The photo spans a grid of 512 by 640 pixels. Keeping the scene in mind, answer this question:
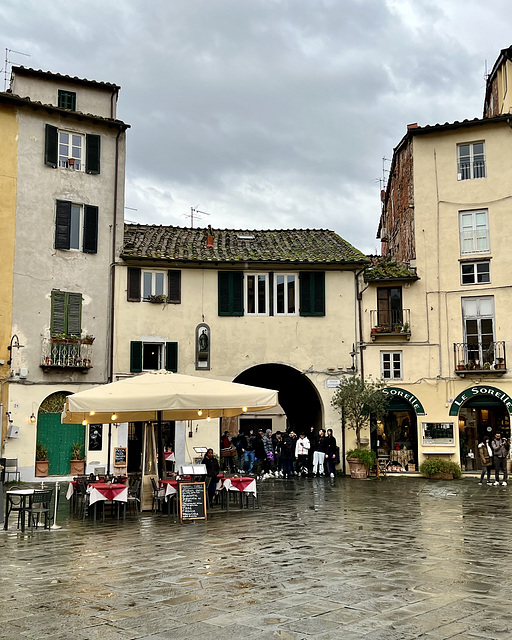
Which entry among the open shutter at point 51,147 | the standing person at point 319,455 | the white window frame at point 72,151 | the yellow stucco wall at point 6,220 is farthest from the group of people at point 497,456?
the open shutter at point 51,147

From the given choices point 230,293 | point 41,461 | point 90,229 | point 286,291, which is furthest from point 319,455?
point 90,229

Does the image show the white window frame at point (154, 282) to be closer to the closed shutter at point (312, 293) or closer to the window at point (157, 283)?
the window at point (157, 283)

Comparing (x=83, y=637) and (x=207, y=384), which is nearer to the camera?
(x=83, y=637)

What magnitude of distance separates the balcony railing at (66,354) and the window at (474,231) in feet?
47.6

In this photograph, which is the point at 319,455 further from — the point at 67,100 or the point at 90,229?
the point at 67,100

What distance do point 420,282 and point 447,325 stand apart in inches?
75.7

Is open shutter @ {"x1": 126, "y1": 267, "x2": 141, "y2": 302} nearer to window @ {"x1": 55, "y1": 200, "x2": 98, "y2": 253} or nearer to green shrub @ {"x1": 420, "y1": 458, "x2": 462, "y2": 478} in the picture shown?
window @ {"x1": 55, "y1": 200, "x2": 98, "y2": 253}

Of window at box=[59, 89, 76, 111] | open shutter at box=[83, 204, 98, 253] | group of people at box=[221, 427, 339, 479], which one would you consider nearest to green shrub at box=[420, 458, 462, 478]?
group of people at box=[221, 427, 339, 479]

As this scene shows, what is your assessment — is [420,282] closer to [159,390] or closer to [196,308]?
[196,308]

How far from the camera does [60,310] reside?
24.3m

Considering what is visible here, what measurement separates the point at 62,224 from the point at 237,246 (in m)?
7.06

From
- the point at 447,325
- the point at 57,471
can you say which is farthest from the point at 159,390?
the point at 447,325

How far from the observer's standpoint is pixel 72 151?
25453mm

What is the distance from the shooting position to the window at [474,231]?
Result: 86.7 ft
